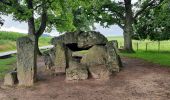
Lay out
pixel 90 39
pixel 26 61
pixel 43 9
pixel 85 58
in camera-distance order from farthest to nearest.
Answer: pixel 43 9
pixel 90 39
pixel 85 58
pixel 26 61

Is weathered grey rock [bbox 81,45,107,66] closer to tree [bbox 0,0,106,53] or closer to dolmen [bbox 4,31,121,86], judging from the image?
dolmen [bbox 4,31,121,86]

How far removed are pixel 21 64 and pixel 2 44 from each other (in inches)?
1677

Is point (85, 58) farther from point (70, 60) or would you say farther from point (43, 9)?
point (43, 9)

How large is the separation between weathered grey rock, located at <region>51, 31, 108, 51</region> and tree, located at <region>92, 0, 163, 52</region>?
61.9 ft

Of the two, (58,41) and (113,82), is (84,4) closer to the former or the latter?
(58,41)

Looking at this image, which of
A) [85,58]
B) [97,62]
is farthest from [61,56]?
[97,62]

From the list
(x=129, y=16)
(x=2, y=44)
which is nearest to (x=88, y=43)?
(x=129, y=16)

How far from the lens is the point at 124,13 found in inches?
1774

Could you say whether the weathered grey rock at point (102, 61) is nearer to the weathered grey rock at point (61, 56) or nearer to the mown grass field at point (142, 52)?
the weathered grey rock at point (61, 56)

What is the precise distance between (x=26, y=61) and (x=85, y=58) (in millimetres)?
3970

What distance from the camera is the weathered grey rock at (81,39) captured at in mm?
23812

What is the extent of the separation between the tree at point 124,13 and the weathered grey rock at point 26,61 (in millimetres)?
22767

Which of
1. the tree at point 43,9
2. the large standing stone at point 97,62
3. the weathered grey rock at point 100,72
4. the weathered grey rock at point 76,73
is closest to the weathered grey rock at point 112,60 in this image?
the large standing stone at point 97,62

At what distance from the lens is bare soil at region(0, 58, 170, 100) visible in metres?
17.8
